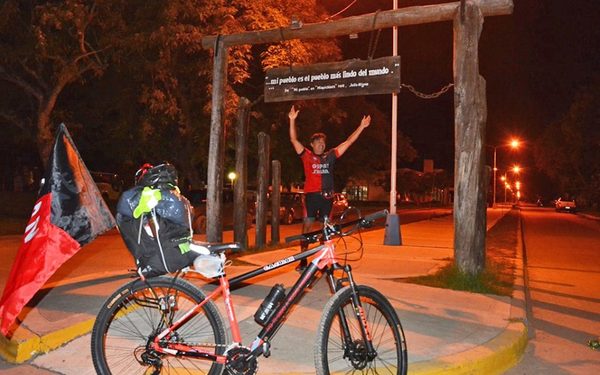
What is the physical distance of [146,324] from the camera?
3994mm

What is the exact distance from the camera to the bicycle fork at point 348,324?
388 centimetres

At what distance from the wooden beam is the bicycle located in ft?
16.3

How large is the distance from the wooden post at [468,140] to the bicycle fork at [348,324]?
433 centimetres

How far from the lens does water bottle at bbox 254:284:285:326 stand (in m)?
3.84

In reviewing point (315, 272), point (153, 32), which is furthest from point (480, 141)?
point (153, 32)

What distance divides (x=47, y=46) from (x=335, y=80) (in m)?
10.8

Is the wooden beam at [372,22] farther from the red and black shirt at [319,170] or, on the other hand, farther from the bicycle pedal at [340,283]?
the bicycle pedal at [340,283]

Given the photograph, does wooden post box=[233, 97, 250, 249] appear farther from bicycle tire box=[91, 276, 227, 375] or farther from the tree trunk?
bicycle tire box=[91, 276, 227, 375]

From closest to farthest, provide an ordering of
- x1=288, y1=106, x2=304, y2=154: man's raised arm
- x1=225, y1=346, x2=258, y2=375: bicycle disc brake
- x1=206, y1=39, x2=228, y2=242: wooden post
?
x1=225, y1=346, x2=258, y2=375: bicycle disc brake < x1=288, y1=106, x2=304, y2=154: man's raised arm < x1=206, y1=39, x2=228, y2=242: wooden post

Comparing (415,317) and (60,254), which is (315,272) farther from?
(415,317)

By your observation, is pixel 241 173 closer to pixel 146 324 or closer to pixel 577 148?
pixel 146 324

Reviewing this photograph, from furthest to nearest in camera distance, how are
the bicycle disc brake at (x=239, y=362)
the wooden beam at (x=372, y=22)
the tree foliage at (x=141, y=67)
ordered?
the tree foliage at (x=141, y=67) < the wooden beam at (x=372, y=22) < the bicycle disc brake at (x=239, y=362)

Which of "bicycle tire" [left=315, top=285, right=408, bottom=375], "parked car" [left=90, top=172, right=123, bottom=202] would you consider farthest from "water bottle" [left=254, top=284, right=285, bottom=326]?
"parked car" [left=90, top=172, right=123, bottom=202]

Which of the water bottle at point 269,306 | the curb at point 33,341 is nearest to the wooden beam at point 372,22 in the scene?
the water bottle at point 269,306
